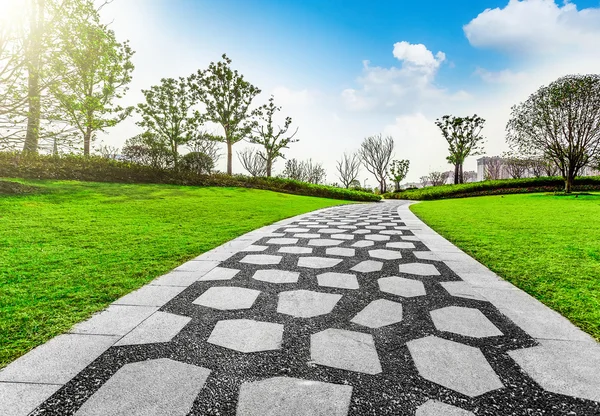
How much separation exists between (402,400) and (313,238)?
3.35 meters

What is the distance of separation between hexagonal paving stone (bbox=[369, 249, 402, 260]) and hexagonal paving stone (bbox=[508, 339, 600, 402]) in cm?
181

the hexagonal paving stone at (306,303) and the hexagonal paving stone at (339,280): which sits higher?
the hexagonal paving stone at (339,280)

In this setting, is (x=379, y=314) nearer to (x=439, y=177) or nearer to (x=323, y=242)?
(x=323, y=242)

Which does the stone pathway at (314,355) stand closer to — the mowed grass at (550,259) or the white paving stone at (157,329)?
the white paving stone at (157,329)

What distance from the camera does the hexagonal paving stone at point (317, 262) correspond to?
9.61 feet

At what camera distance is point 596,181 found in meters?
17.9

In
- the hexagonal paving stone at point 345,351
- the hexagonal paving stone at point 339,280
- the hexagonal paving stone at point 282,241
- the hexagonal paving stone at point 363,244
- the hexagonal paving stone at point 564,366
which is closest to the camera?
the hexagonal paving stone at point 564,366

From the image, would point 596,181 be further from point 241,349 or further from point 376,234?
point 241,349

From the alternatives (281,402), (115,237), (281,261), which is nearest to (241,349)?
(281,402)

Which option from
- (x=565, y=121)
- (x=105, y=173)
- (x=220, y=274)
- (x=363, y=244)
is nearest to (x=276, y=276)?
(x=220, y=274)

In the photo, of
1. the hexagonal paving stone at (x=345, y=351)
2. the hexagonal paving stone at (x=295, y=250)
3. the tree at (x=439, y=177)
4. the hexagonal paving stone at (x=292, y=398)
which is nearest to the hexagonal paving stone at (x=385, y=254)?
the hexagonal paving stone at (x=295, y=250)

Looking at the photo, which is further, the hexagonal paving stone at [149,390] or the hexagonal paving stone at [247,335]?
the hexagonal paving stone at [247,335]

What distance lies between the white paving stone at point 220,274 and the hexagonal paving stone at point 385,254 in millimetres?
1722

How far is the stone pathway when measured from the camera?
3.46 ft
